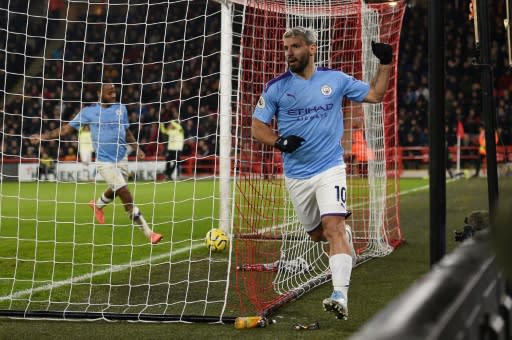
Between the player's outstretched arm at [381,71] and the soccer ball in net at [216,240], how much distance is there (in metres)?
3.31

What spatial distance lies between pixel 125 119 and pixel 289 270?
3.61m

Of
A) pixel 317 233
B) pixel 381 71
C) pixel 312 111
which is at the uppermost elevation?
pixel 381 71

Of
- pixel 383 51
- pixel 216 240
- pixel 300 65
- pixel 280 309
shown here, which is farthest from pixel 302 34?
pixel 216 240

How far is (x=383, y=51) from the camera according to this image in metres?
4.86

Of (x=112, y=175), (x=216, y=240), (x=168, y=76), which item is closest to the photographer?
(x=216, y=240)

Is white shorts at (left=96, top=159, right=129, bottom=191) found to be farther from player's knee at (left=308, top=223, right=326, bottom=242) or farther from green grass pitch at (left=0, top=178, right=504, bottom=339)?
player's knee at (left=308, top=223, right=326, bottom=242)

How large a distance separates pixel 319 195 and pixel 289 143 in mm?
486

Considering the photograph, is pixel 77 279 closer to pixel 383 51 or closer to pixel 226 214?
pixel 226 214

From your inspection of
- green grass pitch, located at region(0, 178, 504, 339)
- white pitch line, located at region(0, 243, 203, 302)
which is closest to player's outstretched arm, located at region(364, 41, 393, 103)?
green grass pitch, located at region(0, 178, 504, 339)

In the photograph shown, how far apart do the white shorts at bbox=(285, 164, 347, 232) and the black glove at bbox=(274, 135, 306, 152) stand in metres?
0.37

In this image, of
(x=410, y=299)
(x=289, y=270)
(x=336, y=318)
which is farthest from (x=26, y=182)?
(x=410, y=299)

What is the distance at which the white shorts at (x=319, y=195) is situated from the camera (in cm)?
533

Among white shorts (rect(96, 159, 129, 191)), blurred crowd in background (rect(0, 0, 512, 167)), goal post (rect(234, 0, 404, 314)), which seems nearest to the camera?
goal post (rect(234, 0, 404, 314))

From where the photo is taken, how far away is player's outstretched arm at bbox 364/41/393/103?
4.82m
